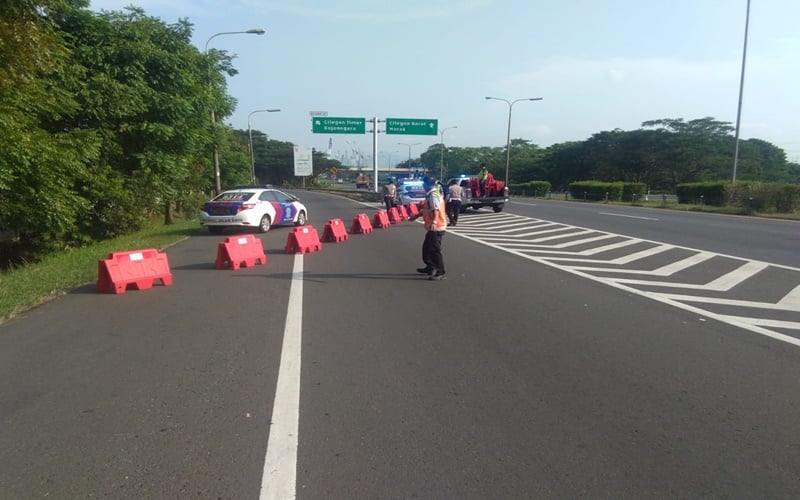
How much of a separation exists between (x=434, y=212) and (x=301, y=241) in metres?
4.82

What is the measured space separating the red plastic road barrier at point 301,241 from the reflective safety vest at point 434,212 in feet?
15.1

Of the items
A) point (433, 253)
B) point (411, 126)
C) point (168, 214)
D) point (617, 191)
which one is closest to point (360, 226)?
point (433, 253)

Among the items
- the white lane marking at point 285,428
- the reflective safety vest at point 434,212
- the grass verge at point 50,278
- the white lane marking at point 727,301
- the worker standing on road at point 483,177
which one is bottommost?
the grass verge at point 50,278

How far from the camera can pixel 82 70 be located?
1542 centimetres

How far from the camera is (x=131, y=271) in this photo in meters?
9.07

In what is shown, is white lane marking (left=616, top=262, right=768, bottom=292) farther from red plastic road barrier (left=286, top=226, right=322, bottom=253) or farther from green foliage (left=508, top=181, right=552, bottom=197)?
green foliage (left=508, top=181, right=552, bottom=197)

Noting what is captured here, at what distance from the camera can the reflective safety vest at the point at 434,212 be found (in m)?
9.77

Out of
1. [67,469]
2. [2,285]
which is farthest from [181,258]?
[67,469]

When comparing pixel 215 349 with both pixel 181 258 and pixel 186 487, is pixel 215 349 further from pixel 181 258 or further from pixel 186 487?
pixel 181 258

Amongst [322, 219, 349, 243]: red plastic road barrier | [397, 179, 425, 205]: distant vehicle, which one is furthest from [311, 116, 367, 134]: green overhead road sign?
[322, 219, 349, 243]: red plastic road barrier

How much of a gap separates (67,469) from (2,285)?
24.4ft

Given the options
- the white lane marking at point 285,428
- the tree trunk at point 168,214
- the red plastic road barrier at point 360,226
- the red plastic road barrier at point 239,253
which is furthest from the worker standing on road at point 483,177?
the white lane marking at point 285,428

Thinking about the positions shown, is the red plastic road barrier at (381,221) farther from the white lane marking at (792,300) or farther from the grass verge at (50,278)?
the white lane marking at (792,300)

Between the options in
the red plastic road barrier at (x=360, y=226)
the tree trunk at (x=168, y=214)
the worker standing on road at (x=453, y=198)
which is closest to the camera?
the worker standing on road at (x=453, y=198)
